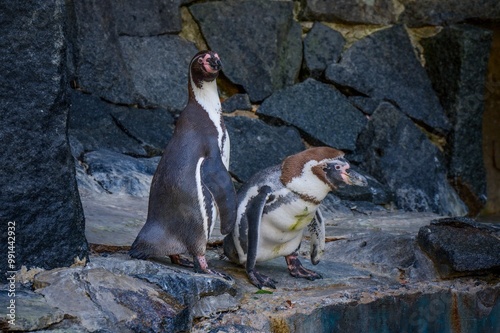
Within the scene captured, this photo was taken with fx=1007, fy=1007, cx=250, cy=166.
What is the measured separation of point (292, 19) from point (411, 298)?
10.4 ft

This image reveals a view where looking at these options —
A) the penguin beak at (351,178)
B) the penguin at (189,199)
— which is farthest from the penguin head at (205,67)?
the penguin beak at (351,178)

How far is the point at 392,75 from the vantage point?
23.1 ft

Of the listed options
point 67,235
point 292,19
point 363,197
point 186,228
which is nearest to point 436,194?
point 363,197

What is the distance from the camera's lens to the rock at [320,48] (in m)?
6.89

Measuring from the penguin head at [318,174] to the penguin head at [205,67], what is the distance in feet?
1.56

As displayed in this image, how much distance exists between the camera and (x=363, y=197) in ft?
20.8

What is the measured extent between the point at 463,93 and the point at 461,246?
283 centimetres

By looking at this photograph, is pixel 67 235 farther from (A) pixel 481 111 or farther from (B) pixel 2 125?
(A) pixel 481 111

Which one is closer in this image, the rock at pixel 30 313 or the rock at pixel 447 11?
the rock at pixel 30 313

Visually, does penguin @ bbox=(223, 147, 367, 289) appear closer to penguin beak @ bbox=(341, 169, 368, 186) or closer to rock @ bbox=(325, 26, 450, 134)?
penguin beak @ bbox=(341, 169, 368, 186)

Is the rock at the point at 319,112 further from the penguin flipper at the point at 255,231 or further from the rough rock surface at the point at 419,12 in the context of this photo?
the penguin flipper at the point at 255,231

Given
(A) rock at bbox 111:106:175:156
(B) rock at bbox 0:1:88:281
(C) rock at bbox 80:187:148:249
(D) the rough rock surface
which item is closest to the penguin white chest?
(C) rock at bbox 80:187:148:249

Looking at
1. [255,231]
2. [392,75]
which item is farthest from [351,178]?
[392,75]

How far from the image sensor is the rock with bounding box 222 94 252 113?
6566 mm
